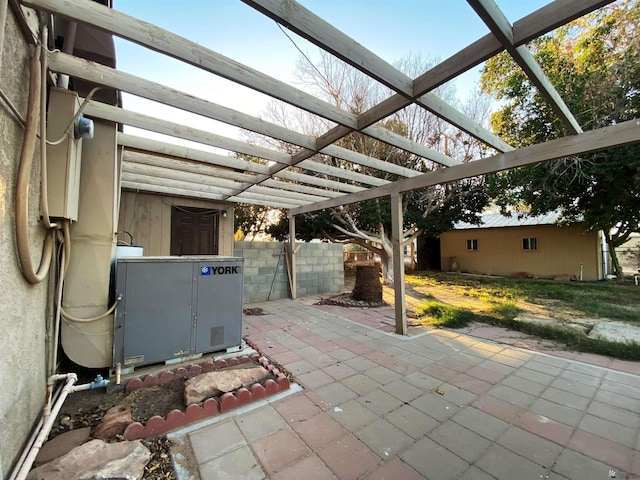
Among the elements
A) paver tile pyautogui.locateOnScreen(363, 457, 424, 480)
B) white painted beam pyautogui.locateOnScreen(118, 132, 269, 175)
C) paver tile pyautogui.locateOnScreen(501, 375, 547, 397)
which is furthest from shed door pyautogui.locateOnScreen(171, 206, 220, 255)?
paver tile pyautogui.locateOnScreen(501, 375, 547, 397)

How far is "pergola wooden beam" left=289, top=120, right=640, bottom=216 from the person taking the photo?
2217 millimetres

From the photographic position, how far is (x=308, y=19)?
1.37m

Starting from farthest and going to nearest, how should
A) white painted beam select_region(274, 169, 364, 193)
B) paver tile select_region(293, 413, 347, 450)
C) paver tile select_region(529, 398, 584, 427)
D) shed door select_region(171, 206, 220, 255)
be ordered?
shed door select_region(171, 206, 220, 255) → white painted beam select_region(274, 169, 364, 193) → paver tile select_region(529, 398, 584, 427) → paver tile select_region(293, 413, 347, 450)

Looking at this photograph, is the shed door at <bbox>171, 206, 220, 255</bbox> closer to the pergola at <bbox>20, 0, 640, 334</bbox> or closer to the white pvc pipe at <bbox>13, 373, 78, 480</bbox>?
the pergola at <bbox>20, 0, 640, 334</bbox>

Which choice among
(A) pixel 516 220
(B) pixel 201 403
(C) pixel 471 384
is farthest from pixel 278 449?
(A) pixel 516 220

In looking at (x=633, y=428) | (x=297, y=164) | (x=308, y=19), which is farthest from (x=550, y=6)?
(x=633, y=428)

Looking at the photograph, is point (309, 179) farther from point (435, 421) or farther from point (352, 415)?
point (435, 421)

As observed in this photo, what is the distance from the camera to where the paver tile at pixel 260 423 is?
6.14 ft

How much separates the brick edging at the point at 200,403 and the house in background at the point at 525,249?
1092 cm

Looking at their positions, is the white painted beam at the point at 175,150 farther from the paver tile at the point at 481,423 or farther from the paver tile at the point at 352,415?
the paver tile at the point at 481,423

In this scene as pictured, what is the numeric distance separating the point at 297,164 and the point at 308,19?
1.90m

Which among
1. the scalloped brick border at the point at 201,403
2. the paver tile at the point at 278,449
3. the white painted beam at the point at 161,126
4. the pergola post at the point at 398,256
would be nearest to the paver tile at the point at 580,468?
the paver tile at the point at 278,449

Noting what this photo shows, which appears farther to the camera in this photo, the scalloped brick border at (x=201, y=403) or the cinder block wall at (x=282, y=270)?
the cinder block wall at (x=282, y=270)

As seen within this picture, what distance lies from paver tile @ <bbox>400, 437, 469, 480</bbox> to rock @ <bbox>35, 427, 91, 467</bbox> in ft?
6.92
